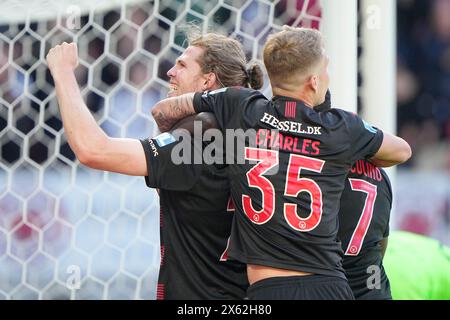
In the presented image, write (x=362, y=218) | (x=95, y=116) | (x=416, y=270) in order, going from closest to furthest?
(x=362, y=218) < (x=416, y=270) < (x=95, y=116)

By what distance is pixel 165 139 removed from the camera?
141 cm

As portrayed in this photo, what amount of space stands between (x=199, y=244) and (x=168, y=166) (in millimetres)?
177

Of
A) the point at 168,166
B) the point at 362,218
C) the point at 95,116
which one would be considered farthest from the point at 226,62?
the point at 95,116

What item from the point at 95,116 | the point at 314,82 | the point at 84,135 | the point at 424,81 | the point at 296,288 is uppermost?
the point at 424,81

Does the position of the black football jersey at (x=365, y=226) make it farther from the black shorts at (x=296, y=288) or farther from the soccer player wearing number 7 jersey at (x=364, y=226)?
the black shorts at (x=296, y=288)

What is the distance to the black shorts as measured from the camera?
134 centimetres

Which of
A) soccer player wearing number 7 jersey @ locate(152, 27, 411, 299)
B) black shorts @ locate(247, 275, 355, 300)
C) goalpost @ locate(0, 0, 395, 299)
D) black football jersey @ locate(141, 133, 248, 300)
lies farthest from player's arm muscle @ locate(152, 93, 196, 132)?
goalpost @ locate(0, 0, 395, 299)

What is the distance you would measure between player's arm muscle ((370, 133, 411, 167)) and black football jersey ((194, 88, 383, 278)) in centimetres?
6

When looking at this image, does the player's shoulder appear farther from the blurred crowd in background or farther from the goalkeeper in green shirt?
the blurred crowd in background

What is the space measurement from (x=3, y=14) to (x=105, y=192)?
0.70 meters

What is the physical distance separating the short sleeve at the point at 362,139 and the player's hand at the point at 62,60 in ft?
1.70

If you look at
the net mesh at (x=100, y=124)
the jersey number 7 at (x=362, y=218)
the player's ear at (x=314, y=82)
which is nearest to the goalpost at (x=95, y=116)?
the net mesh at (x=100, y=124)

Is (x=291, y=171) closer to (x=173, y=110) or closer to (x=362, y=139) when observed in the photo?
(x=362, y=139)

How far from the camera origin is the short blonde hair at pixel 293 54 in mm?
1405
